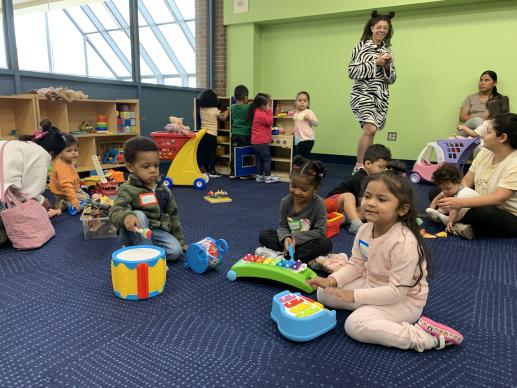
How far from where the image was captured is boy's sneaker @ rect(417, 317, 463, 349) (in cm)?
139

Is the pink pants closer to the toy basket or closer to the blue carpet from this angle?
the blue carpet

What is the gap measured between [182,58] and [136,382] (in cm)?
683

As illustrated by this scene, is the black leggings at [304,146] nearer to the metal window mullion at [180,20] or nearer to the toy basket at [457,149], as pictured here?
the toy basket at [457,149]

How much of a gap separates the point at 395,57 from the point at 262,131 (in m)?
2.33

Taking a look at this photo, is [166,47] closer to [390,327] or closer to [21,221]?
[21,221]

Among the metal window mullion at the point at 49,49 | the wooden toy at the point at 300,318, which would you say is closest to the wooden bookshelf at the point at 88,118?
the metal window mullion at the point at 49,49

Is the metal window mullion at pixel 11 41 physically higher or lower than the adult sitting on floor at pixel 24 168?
higher

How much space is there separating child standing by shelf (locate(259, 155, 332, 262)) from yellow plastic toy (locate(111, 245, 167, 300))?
0.65 m

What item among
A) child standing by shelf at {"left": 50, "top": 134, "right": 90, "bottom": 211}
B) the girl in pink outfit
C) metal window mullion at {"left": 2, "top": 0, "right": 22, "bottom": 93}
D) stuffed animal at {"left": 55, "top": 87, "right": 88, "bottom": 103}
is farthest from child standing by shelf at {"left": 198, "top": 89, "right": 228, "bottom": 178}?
the girl in pink outfit

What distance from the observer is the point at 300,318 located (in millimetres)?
1402

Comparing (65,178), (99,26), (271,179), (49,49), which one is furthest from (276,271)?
(99,26)

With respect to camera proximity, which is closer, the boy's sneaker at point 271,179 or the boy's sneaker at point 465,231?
the boy's sneaker at point 465,231

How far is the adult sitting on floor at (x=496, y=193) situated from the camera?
249cm

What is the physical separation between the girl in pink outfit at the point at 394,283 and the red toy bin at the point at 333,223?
1142 mm
